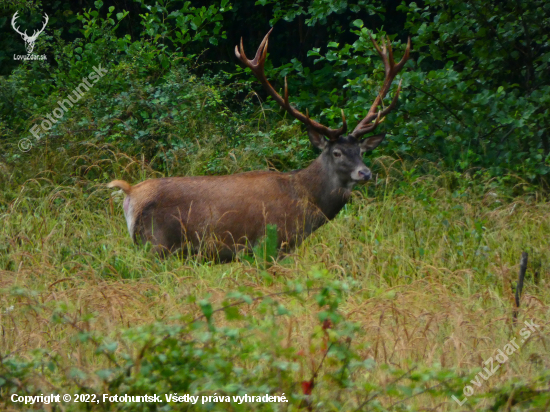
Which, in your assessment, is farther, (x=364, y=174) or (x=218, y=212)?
(x=364, y=174)

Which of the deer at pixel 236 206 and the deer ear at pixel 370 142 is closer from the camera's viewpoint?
the deer at pixel 236 206

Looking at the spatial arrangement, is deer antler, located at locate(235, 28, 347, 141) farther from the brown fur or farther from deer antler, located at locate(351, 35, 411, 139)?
the brown fur

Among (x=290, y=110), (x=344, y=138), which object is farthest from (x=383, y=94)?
(x=290, y=110)

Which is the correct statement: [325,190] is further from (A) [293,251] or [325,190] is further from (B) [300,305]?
(B) [300,305]

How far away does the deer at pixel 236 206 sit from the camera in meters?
6.11

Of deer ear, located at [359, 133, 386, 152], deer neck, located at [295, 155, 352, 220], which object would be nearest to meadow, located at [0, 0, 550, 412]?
deer neck, located at [295, 155, 352, 220]

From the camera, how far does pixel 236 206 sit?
6250 millimetres

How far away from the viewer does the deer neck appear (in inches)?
263

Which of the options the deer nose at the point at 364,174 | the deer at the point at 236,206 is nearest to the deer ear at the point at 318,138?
the deer at the point at 236,206

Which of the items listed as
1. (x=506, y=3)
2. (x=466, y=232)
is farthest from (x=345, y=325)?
(x=506, y=3)

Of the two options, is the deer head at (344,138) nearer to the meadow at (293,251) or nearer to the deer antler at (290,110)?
the deer antler at (290,110)

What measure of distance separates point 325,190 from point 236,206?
0.88 m

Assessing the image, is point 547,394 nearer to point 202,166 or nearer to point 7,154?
point 202,166

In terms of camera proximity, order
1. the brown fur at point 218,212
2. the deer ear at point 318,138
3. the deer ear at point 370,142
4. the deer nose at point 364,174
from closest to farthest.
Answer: the brown fur at point 218,212, the deer nose at point 364,174, the deer ear at point 318,138, the deer ear at point 370,142
